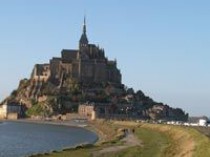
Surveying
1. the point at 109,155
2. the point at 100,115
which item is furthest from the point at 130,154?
the point at 100,115

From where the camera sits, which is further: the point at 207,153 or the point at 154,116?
the point at 154,116

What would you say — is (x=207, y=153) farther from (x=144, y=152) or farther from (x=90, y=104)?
(x=90, y=104)

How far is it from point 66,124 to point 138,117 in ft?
89.4

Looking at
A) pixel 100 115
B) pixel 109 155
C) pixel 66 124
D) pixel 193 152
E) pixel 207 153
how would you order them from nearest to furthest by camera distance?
pixel 207 153 → pixel 193 152 → pixel 109 155 → pixel 66 124 → pixel 100 115

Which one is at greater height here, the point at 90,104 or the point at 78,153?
the point at 90,104

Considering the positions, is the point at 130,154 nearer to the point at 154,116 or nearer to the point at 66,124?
the point at 66,124

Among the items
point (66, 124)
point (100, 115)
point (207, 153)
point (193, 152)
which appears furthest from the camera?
point (100, 115)

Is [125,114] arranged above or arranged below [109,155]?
above

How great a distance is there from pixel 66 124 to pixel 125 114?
2457cm

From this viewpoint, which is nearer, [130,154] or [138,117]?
[130,154]

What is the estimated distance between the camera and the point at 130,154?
183ft

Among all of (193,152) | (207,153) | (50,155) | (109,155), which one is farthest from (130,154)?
(207,153)

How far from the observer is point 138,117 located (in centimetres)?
19862

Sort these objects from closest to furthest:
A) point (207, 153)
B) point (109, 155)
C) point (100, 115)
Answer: point (207, 153)
point (109, 155)
point (100, 115)
